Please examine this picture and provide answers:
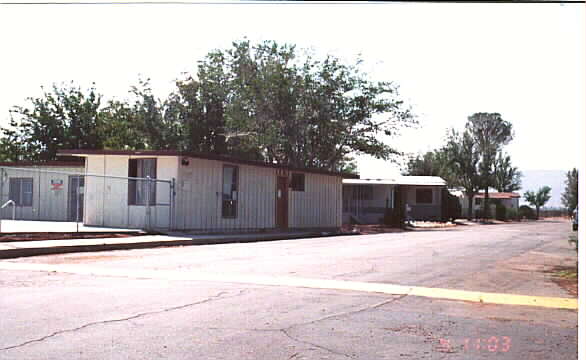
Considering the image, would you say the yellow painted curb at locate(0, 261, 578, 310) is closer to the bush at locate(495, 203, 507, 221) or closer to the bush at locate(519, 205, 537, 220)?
the bush at locate(495, 203, 507, 221)

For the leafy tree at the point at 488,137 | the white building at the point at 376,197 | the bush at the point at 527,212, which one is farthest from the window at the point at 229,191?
the bush at the point at 527,212

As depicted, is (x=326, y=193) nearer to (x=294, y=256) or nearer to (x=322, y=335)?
(x=294, y=256)

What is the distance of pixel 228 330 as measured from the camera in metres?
7.04

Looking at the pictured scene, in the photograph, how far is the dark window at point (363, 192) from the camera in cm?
4253

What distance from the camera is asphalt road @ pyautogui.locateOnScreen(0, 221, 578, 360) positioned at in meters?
6.39

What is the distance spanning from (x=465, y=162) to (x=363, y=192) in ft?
48.4

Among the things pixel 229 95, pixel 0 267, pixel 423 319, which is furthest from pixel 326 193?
pixel 423 319

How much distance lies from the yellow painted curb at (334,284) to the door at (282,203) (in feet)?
52.2

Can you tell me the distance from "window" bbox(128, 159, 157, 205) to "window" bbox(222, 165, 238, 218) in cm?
272

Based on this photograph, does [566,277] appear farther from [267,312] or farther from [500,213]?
[500,213]

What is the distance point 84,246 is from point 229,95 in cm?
2493

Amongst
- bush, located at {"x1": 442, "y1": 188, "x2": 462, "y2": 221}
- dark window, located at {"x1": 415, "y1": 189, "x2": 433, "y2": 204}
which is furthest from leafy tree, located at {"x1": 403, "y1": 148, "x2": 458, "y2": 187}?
dark window, located at {"x1": 415, "y1": 189, "x2": 433, "y2": 204}

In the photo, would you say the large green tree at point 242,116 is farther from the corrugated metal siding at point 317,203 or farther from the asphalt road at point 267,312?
the asphalt road at point 267,312
